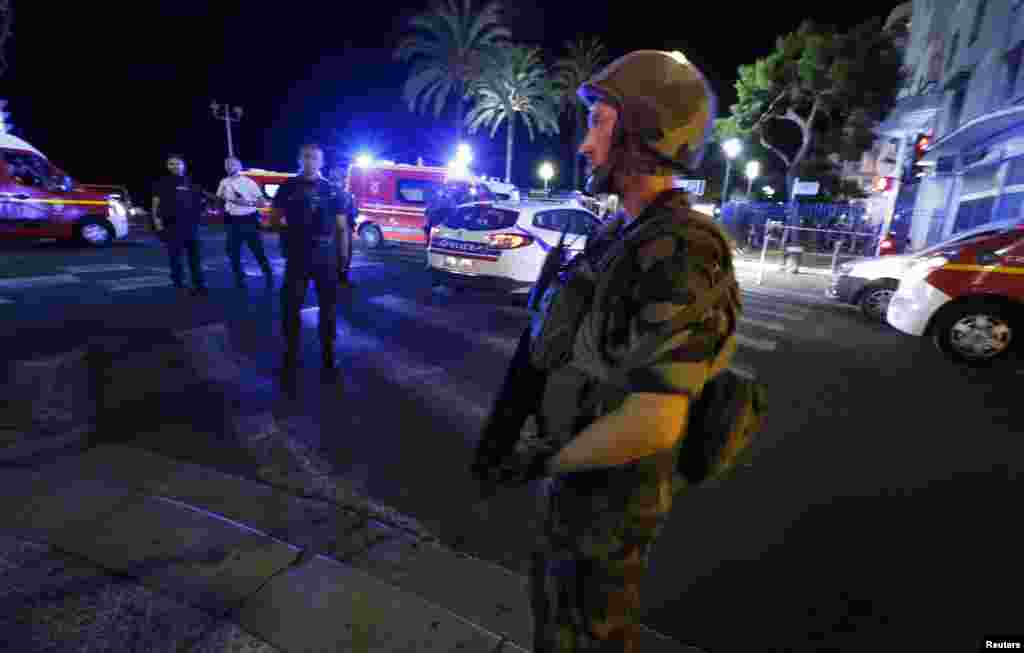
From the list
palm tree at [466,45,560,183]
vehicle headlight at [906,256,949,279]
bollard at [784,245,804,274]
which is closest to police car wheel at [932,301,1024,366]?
vehicle headlight at [906,256,949,279]

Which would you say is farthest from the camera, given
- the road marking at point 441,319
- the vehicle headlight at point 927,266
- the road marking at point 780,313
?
the road marking at point 780,313

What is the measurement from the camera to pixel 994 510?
324cm

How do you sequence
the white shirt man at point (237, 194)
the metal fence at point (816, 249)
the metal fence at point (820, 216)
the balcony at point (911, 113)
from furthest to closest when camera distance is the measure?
the balcony at point (911, 113) → the metal fence at point (820, 216) → the metal fence at point (816, 249) → the white shirt man at point (237, 194)

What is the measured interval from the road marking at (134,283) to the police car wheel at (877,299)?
447 inches

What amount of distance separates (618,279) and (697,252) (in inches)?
6.6

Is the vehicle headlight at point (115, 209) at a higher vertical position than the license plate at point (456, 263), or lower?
higher

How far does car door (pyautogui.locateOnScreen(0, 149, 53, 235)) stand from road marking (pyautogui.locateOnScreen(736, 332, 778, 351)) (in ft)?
44.0

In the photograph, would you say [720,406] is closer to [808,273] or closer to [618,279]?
[618,279]

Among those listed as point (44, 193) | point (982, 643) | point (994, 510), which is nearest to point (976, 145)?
point (994, 510)

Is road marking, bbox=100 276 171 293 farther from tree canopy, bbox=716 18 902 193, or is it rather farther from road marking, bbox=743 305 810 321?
tree canopy, bbox=716 18 902 193

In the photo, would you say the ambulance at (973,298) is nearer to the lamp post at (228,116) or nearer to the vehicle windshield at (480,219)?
the vehicle windshield at (480,219)

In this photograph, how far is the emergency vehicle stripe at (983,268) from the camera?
19.1ft

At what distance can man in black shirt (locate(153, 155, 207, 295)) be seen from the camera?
24.8ft

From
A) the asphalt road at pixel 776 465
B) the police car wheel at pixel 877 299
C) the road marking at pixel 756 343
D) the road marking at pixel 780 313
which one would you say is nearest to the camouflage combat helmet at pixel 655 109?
the asphalt road at pixel 776 465
